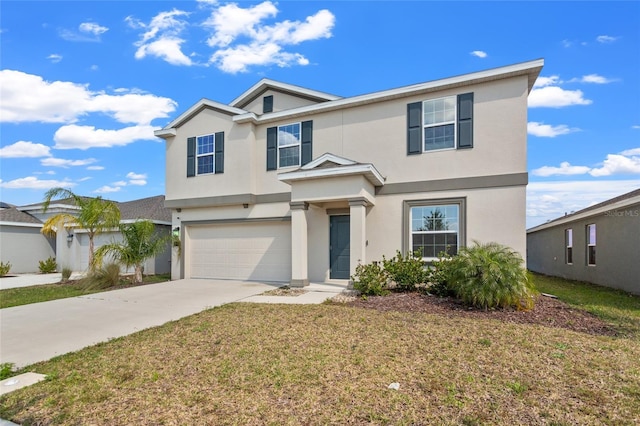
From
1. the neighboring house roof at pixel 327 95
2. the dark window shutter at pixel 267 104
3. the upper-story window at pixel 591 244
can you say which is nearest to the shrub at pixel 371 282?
the neighboring house roof at pixel 327 95

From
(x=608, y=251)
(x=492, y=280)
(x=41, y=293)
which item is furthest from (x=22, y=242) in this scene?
(x=608, y=251)

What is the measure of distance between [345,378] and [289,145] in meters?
9.81

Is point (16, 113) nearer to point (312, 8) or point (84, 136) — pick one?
point (84, 136)

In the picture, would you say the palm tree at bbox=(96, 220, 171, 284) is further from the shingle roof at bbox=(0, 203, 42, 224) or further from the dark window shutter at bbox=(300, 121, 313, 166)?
the shingle roof at bbox=(0, 203, 42, 224)

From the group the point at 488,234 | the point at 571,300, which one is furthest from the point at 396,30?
the point at 571,300

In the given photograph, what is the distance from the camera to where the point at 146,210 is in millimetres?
18984

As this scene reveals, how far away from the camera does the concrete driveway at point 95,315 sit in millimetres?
5719

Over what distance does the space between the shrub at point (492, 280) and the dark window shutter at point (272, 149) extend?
7481 millimetres

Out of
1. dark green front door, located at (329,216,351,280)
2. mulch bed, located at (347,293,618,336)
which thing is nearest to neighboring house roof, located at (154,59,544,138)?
dark green front door, located at (329,216,351,280)

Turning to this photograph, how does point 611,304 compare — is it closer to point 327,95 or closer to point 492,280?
point 492,280

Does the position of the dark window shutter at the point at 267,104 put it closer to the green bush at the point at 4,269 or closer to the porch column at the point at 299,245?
the porch column at the point at 299,245

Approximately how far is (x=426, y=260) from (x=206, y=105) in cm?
996

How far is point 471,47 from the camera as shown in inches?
425

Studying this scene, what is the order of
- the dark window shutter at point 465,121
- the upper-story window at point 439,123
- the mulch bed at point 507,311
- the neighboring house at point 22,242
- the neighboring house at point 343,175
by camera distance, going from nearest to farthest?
the mulch bed at point 507,311, the neighboring house at point 343,175, the dark window shutter at point 465,121, the upper-story window at point 439,123, the neighboring house at point 22,242
